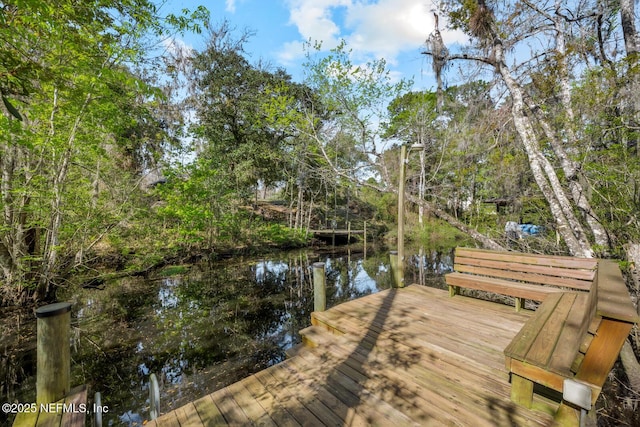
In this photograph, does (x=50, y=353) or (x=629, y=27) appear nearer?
(x=50, y=353)

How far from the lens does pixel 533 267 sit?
3.85 meters

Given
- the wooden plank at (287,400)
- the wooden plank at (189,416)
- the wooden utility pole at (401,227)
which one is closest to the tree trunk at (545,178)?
the wooden utility pole at (401,227)

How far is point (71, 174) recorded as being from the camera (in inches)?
255

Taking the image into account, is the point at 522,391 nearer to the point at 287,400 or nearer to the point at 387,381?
the point at 387,381

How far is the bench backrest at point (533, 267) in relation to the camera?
346 centimetres

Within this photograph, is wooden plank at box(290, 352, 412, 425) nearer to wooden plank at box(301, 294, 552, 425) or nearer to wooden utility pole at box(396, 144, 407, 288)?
wooden plank at box(301, 294, 552, 425)

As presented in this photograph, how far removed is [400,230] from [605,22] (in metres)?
6.25

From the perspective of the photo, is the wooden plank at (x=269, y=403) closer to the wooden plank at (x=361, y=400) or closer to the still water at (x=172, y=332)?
the wooden plank at (x=361, y=400)

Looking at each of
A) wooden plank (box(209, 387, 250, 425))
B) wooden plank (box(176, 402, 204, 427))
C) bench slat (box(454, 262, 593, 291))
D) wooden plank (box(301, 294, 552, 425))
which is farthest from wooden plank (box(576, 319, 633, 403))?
wooden plank (box(176, 402, 204, 427))

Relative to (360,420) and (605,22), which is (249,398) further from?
(605,22)

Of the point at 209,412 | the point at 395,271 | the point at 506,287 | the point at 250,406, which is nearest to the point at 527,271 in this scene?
the point at 506,287

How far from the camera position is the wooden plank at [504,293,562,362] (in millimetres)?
1823

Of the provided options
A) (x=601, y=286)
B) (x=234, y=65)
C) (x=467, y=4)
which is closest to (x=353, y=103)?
(x=467, y=4)

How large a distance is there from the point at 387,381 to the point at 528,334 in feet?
4.28
